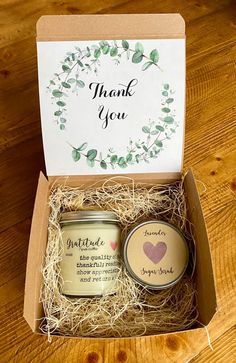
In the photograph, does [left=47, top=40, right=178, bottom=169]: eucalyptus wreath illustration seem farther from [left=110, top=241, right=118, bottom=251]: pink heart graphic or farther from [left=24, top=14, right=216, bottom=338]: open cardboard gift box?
[left=110, top=241, right=118, bottom=251]: pink heart graphic

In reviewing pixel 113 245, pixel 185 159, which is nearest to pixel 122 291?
pixel 113 245

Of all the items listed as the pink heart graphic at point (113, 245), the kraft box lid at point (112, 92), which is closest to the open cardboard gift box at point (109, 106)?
the kraft box lid at point (112, 92)

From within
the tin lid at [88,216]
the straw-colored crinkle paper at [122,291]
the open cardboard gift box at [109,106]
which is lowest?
the straw-colored crinkle paper at [122,291]

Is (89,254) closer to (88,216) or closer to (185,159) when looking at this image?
(88,216)

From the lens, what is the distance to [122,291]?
0.86 meters

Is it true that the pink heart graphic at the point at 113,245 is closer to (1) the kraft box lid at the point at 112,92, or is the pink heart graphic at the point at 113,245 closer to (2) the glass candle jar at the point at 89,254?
(2) the glass candle jar at the point at 89,254

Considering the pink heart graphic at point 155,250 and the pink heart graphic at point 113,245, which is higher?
the pink heart graphic at point 113,245

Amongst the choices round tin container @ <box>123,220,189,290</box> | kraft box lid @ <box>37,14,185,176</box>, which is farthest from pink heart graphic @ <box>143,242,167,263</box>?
kraft box lid @ <box>37,14,185,176</box>

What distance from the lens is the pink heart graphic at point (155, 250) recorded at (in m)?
0.87

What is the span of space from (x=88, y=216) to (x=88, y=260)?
77 mm

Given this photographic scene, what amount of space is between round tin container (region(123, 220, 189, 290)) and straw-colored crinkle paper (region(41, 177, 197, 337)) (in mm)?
26

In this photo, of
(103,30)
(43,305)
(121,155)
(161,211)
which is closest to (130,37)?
(103,30)

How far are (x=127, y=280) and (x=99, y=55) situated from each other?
40cm

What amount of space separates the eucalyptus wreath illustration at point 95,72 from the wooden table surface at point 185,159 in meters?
0.13
